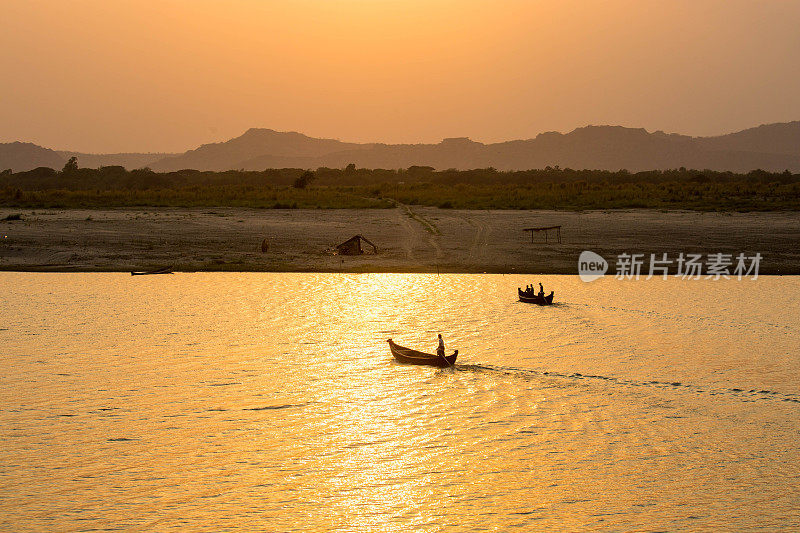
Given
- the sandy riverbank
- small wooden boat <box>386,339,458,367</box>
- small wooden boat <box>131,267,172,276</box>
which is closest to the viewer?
small wooden boat <box>386,339,458,367</box>

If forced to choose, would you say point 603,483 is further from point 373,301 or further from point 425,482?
point 373,301

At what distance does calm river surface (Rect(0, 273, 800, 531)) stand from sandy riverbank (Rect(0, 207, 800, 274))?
9.76 metres

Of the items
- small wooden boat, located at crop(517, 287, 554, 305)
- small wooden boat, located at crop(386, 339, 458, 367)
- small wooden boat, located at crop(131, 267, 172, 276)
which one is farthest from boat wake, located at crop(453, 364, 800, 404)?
small wooden boat, located at crop(131, 267, 172, 276)

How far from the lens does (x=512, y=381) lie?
658 inches

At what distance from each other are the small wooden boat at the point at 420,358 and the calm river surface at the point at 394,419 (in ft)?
0.69

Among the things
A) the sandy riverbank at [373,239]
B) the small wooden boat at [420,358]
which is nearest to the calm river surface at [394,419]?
the small wooden boat at [420,358]

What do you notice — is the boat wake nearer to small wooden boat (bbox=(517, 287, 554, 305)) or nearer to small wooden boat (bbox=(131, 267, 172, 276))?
small wooden boat (bbox=(517, 287, 554, 305))

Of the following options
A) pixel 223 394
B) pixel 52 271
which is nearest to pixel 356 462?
pixel 223 394

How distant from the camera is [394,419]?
14.1 m

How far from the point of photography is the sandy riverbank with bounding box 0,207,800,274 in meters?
36.0

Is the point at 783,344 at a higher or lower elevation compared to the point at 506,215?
lower

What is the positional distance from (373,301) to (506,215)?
2539cm

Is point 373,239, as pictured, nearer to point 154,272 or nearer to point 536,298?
point 154,272

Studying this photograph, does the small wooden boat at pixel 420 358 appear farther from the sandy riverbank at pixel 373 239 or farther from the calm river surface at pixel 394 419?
the sandy riverbank at pixel 373 239
